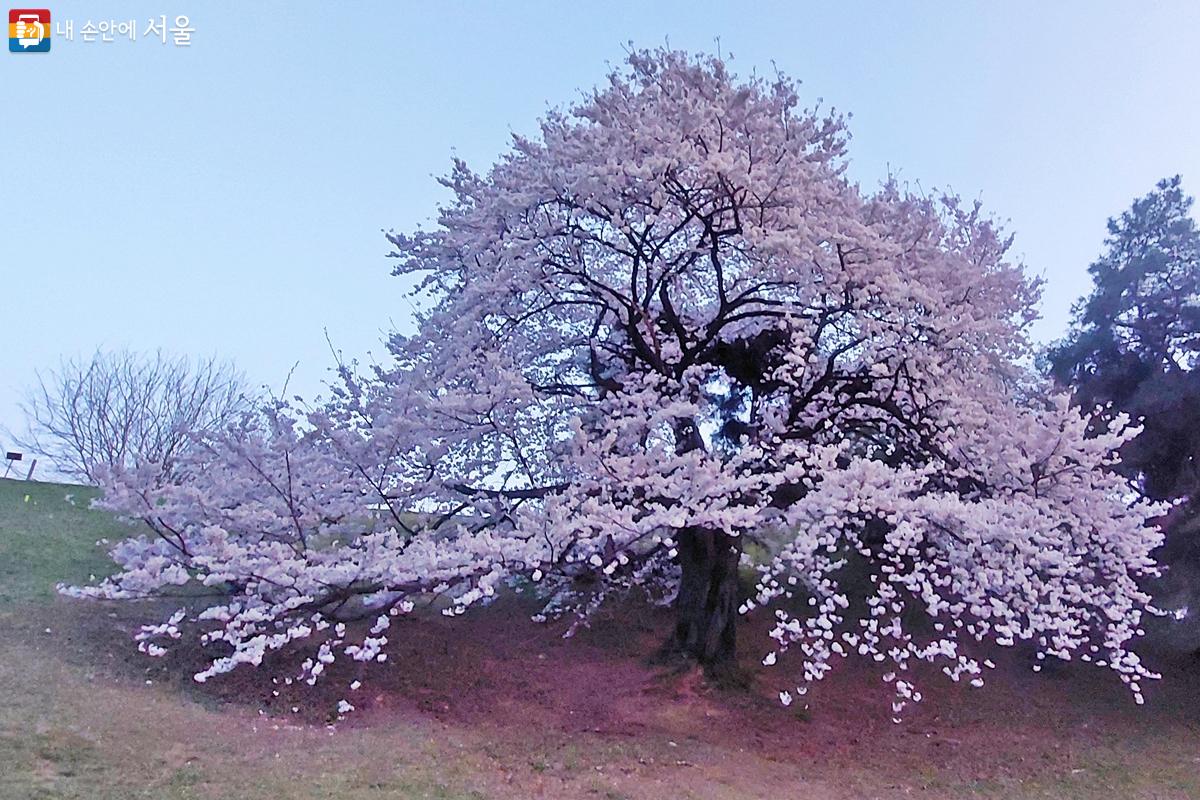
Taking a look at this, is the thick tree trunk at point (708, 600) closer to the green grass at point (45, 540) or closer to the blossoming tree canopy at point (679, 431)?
the blossoming tree canopy at point (679, 431)

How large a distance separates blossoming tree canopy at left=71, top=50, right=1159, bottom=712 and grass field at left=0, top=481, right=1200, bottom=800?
1.62ft

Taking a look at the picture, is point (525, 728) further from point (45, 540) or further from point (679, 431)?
point (45, 540)

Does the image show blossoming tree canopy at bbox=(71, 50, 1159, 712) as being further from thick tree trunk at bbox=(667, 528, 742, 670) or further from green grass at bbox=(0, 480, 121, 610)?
green grass at bbox=(0, 480, 121, 610)

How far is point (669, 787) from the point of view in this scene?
17.6 ft

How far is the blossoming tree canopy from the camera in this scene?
5.82 meters

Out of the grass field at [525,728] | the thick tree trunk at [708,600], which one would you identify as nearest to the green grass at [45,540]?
the grass field at [525,728]

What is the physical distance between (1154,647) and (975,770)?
192 inches

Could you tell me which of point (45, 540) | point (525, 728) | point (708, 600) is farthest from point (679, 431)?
point (45, 540)

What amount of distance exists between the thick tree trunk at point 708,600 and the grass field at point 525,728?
444 millimetres

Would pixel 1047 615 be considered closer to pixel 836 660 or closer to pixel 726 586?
pixel 726 586

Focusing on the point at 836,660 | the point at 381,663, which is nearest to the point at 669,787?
the point at 381,663

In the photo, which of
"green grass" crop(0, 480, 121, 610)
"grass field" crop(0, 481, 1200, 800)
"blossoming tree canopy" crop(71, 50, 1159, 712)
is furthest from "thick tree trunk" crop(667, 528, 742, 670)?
"green grass" crop(0, 480, 121, 610)

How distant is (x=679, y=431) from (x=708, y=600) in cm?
186

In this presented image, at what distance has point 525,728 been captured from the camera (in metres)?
6.57
